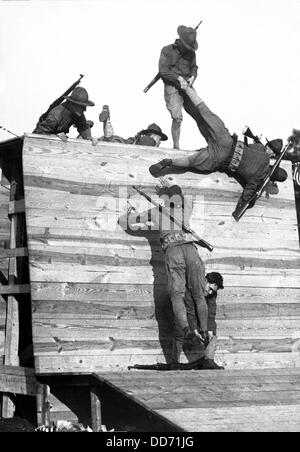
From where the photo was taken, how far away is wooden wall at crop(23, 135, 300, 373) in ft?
26.9

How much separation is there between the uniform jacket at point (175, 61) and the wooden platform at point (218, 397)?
4.26m

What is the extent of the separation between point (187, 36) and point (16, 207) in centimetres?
316

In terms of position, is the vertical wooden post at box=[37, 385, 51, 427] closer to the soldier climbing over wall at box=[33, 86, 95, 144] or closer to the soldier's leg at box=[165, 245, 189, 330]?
the soldier's leg at box=[165, 245, 189, 330]

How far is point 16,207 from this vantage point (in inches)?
371

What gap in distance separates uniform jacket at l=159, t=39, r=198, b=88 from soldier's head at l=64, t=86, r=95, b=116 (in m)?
1.15

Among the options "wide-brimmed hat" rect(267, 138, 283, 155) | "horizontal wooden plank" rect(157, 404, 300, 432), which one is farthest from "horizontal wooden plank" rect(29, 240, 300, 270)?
"horizontal wooden plank" rect(157, 404, 300, 432)

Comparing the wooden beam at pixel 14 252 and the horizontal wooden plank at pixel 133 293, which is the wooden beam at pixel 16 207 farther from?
the horizontal wooden plank at pixel 133 293

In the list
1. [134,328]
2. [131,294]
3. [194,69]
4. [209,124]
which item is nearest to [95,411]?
[134,328]

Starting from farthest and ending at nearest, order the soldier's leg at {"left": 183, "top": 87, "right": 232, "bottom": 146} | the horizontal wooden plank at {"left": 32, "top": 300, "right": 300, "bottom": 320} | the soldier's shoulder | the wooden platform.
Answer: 1. the soldier's shoulder
2. the soldier's leg at {"left": 183, "top": 87, "right": 232, "bottom": 146}
3. the horizontal wooden plank at {"left": 32, "top": 300, "right": 300, "bottom": 320}
4. the wooden platform

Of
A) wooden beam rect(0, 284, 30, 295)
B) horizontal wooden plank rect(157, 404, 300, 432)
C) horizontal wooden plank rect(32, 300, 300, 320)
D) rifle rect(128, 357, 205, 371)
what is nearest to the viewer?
Result: horizontal wooden plank rect(157, 404, 300, 432)

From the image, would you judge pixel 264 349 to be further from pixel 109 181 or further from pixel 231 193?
pixel 109 181

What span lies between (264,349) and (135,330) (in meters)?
1.67

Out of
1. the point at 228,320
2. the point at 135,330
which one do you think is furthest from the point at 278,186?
the point at 135,330

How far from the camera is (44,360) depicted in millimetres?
7867
